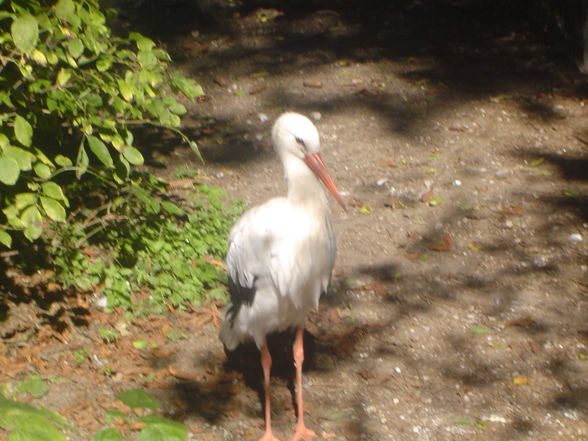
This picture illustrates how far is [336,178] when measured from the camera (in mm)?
6105

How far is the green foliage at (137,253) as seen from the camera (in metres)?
4.34

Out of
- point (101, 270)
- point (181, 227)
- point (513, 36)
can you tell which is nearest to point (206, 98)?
point (181, 227)

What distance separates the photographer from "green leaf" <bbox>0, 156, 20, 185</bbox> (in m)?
2.58

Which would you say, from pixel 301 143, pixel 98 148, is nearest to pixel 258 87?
pixel 301 143

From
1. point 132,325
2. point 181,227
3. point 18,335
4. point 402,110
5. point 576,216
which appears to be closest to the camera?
point 18,335

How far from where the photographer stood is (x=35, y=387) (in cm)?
367

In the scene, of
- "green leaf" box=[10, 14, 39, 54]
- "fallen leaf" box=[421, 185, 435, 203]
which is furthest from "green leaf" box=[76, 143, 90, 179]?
"fallen leaf" box=[421, 185, 435, 203]

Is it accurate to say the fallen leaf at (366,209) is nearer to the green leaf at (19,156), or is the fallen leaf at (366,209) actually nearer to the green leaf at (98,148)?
the green leaf at (98,148)

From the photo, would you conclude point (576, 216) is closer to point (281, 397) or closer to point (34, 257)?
point (281, 397)

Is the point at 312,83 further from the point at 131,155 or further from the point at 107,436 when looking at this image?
the point at 107,436

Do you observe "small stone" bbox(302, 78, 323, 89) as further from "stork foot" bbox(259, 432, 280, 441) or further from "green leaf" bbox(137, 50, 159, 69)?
"stork foot" bbox(259, 432, 280, 441)

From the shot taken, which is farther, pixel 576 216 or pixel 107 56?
pixel 576 216

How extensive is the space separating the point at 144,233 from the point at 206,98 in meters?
3.07

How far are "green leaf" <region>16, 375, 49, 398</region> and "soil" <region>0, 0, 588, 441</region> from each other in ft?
0.17
